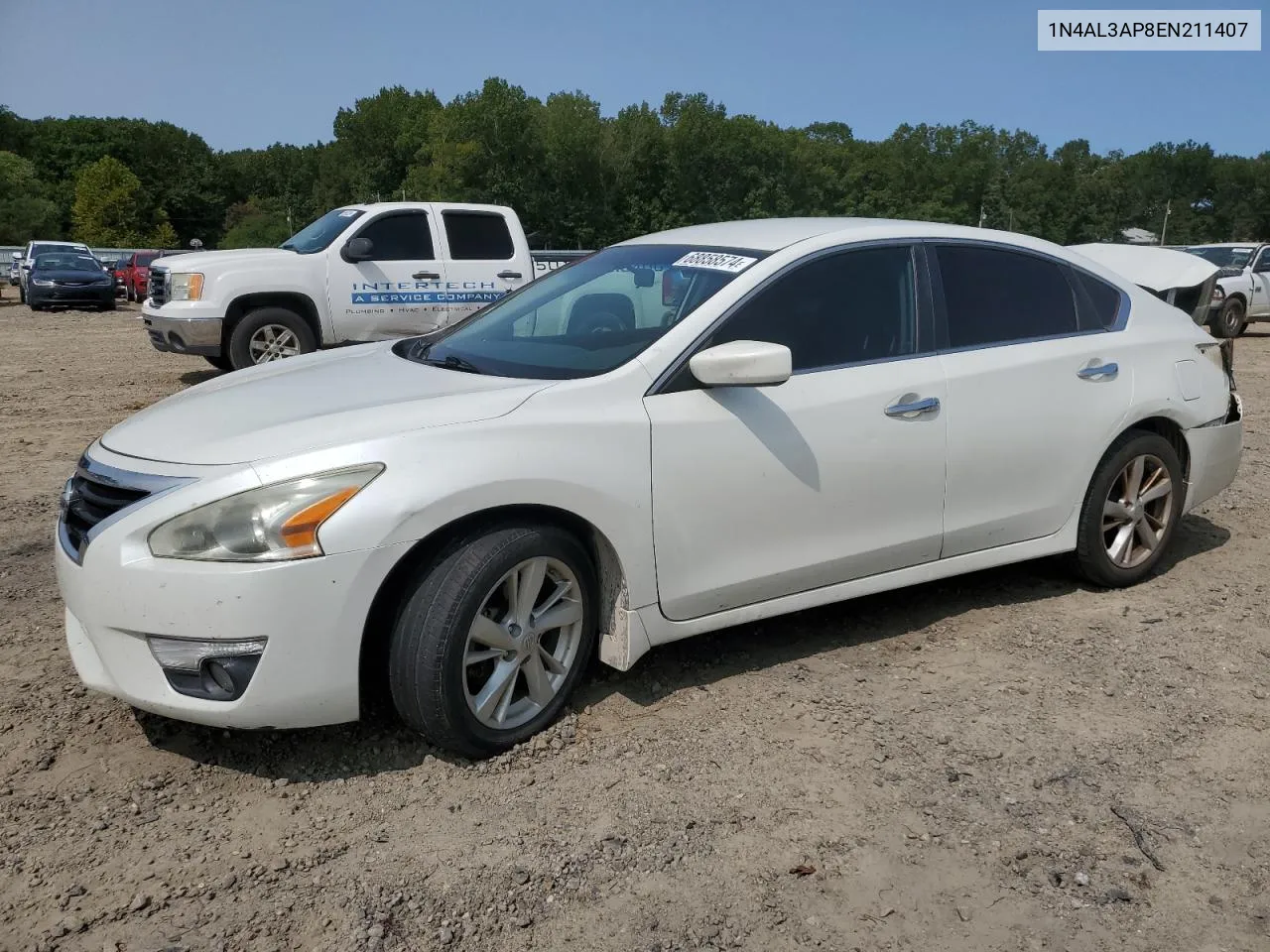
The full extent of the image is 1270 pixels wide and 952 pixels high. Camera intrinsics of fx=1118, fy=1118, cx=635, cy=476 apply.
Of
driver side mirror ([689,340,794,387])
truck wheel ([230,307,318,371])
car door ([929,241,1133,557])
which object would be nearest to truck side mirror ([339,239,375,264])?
truck wheel ([230,307,318,371])

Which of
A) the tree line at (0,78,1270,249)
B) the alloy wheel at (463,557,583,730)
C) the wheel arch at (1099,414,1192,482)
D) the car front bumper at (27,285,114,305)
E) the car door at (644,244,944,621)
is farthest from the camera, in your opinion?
the tree line at (0,78,1270,249)

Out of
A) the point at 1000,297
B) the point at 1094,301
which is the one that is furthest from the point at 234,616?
the point at 1094,301

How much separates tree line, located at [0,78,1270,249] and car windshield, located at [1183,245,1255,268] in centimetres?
5186

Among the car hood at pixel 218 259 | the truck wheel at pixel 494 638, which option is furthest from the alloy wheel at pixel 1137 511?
the car hood at pixel 218 259

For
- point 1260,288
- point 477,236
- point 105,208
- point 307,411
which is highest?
point 105,208

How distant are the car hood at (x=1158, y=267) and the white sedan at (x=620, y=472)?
88 cm

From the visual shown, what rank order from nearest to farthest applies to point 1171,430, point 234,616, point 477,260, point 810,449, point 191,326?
point 234,616
point 810,449
point 1171,430
point 191,326
point 477,260

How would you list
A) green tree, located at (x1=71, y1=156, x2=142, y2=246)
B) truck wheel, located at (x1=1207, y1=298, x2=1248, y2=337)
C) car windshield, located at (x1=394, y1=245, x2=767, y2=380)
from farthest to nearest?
green tree, located at (x1=71, y1=156, x2=142, y2=246), truck wheel, located at (x1=1207, y1=298, x2=1248, y2=337), car windshield, located at (x1=394, y1=245, x2=767, y2=380)

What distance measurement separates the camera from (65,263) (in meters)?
25.9

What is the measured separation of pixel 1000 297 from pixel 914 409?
78cm

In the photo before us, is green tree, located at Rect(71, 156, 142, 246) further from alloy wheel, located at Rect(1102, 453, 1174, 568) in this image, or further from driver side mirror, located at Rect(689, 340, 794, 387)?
driver side mirror, located at Rect(689, 340, 794, 387)

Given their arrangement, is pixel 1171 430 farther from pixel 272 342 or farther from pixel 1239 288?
pixel 1239 288

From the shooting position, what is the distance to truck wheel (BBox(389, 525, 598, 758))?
3.15 metres

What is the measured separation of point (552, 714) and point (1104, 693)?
1971 mm
